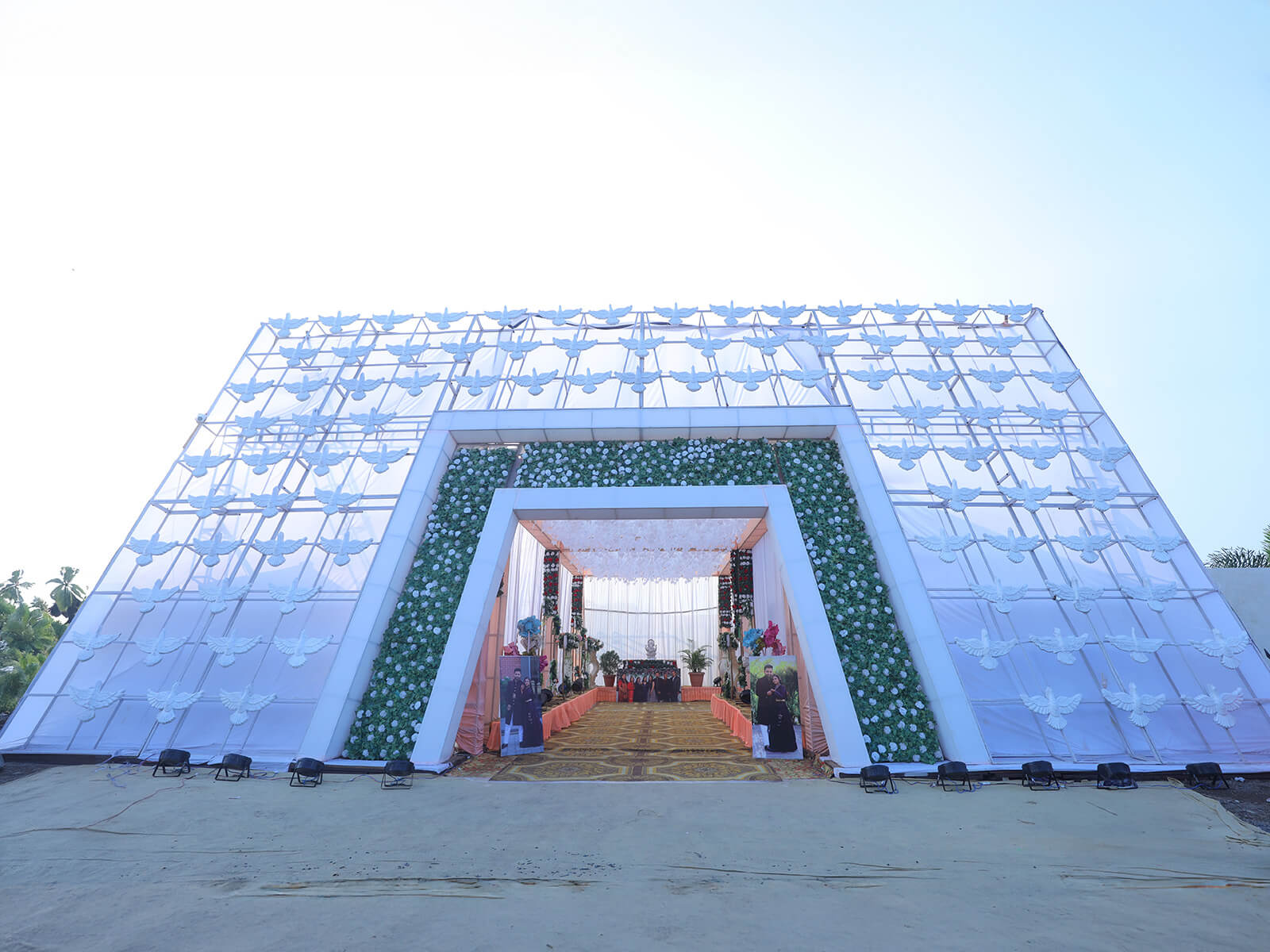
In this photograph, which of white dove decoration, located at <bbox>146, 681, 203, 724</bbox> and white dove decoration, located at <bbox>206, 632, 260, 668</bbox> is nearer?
white dove decoration, located at <bbox>146, 681, 203, 724</bbox>

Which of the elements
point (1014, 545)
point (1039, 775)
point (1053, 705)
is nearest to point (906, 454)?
point (1014, 545)

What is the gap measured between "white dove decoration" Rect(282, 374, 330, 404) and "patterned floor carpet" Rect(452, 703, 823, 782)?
8798 millimetres

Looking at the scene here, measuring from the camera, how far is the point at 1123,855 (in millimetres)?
6172

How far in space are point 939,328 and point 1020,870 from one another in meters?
12.9

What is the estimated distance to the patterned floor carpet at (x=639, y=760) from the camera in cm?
1034

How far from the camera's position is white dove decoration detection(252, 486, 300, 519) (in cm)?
1261

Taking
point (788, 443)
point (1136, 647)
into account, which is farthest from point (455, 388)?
point (1136, 647)

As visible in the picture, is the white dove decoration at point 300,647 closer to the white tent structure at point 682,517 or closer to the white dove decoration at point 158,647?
the white tent structure at point 682,517

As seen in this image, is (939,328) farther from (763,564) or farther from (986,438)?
(763,564)

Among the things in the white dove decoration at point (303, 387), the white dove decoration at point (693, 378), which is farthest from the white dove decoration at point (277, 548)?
the white dove decoration at point (693, 378)

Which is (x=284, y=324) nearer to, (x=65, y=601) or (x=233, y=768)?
(x=233, y=768)

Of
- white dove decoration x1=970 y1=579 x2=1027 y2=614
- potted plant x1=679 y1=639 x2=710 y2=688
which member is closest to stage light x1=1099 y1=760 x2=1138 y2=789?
white dove decoration x1=970 y1=579 x2=1027 y2=614

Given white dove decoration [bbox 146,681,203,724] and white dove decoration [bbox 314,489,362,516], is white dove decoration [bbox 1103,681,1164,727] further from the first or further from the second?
white dove decoration [bbox 146,681,203,724]

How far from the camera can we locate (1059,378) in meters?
14.2
